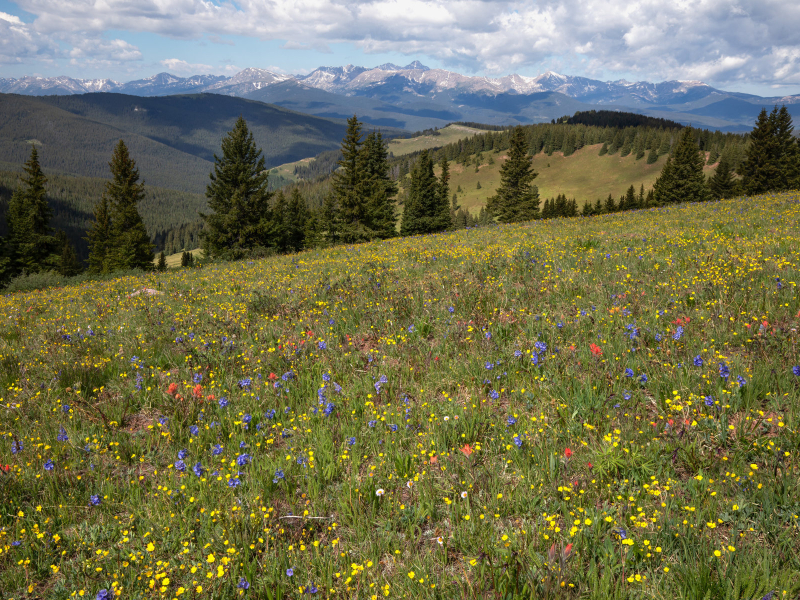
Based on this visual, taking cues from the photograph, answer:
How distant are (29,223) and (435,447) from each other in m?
71.9

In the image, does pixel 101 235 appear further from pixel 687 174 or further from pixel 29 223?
pixel 687 174

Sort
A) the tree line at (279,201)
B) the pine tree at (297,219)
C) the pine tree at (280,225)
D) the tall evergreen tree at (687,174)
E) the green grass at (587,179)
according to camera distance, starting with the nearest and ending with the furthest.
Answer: the tree line at (279,201) < the pine tree at (280,225) < the tall evergreen tree at (687,174) < the pine tree at (297,219) < the green grass at (587,179)

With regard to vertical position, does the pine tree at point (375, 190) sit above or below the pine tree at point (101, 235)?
above

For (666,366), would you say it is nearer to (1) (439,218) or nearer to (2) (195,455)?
(2) (195,455)

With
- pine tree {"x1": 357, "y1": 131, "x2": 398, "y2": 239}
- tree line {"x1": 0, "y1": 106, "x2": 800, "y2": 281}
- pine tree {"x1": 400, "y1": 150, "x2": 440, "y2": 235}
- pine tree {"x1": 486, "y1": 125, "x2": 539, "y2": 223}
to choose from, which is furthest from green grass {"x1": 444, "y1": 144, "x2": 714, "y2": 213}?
pine tree {"x1": 357, "y1": 131, "x2": 398, "y2": 239}

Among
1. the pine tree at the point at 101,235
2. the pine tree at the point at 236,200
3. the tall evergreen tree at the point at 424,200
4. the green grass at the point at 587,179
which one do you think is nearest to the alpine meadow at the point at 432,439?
the pine tree at the point at 236,200

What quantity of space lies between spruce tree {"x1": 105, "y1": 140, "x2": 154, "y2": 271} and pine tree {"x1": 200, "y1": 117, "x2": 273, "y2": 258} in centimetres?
1444

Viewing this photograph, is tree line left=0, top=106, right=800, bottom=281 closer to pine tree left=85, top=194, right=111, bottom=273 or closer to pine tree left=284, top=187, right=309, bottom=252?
pine tree left=85, top=194, right=111, bottom=273

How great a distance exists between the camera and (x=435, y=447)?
4.11m

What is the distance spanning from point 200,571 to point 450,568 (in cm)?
192

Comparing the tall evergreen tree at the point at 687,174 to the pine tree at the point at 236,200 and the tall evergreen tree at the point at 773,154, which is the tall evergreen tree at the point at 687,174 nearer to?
the tall evergreen tree at the point at 773,154

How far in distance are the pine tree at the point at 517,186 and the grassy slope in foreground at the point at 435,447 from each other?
64.1 m

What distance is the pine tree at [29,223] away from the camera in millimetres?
54281

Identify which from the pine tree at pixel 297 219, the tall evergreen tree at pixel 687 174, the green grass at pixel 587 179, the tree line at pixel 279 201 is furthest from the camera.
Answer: the green grass at pixel 587 179
